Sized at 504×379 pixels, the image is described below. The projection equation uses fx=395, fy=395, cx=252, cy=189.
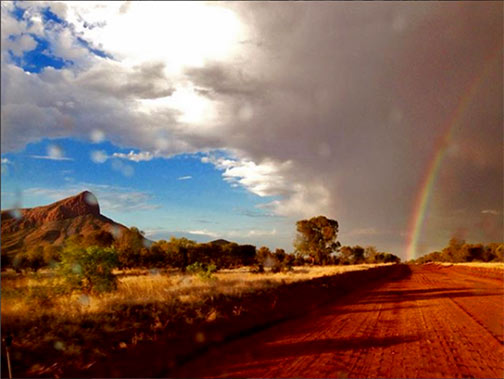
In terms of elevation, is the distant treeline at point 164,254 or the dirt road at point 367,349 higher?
the distant treeline at point 164,254

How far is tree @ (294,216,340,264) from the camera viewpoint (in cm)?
9406

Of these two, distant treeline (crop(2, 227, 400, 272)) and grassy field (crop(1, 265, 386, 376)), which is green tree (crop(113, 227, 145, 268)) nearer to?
distant treeline (crop(2, 227, 400, 272))

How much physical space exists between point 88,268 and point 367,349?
10084 mm

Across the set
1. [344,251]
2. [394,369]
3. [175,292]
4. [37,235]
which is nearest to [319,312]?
[175,292]

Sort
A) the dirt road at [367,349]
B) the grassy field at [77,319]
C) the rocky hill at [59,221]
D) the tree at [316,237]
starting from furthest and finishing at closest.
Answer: the tree at [316,237], the rocky hill at [59,221], the dirt road at [367,349], the grassy field at [77,319]

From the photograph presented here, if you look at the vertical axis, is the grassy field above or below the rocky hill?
below

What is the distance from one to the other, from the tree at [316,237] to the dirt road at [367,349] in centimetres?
7778

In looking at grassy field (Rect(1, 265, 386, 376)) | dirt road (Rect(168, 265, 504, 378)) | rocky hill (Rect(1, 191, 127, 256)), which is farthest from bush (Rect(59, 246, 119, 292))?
dirt road (Rect(168, 265, 504, 378))

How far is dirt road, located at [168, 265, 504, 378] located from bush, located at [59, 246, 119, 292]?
21.9ft

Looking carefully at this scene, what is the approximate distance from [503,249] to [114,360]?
176 metres

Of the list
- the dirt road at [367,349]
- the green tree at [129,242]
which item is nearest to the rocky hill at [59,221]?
the dirt road at [367,349]

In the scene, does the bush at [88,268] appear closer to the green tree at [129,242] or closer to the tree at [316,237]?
the green tree at [129,242]

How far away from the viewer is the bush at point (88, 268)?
1391 cm

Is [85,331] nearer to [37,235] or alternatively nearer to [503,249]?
[37,235]
